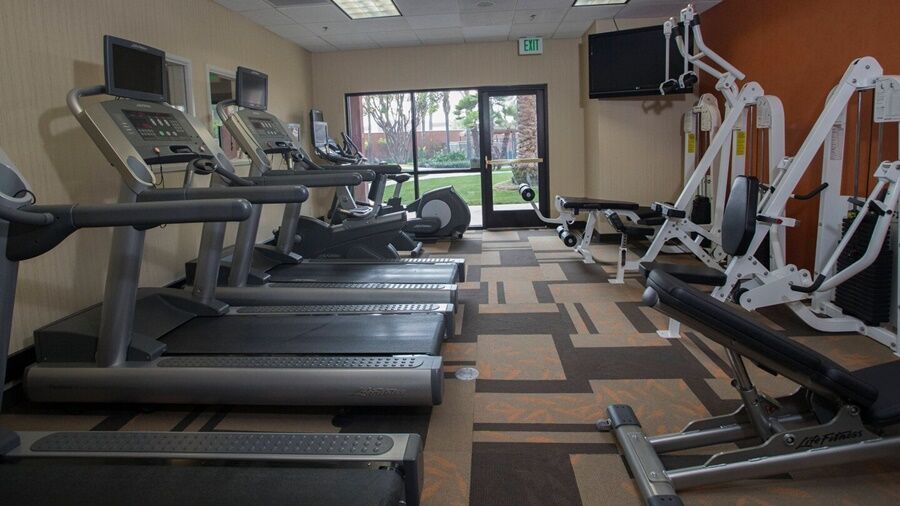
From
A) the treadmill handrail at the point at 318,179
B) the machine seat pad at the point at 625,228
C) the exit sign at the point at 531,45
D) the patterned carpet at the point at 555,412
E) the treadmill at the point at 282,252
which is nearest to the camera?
the patterned carpet at the point at 555,412

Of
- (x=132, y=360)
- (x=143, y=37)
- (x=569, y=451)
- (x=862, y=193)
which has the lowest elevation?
(x=569, y=451)

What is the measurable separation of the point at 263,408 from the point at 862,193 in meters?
3.88

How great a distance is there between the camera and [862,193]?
12.6 ft

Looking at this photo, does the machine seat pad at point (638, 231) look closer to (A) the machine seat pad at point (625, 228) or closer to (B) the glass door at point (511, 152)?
(A) the machine seat pad at point (625, 228)

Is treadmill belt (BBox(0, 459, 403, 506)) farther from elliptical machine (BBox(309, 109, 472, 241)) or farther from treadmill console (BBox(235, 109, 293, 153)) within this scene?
elliptical machine (BBox(309, 109, 472, 241))

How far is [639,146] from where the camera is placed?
6.87 meters

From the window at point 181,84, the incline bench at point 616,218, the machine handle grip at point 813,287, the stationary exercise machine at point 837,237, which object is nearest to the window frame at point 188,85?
the window at point 181,84

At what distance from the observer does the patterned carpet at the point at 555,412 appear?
206cm

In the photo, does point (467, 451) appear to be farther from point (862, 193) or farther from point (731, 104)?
point (731, 104)

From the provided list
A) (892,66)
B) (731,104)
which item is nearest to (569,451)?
(892,66)

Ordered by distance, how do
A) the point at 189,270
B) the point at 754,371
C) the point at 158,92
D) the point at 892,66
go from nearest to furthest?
the point at 754,371 → the point at 158,92 → the point at 892,66 → the point at 189,270

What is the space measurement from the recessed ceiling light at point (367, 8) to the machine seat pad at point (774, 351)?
4.62 metres

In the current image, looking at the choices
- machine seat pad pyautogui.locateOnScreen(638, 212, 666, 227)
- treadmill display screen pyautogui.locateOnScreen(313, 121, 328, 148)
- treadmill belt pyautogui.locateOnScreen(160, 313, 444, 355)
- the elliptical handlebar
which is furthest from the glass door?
treadmill belt pyautogui.locateOnScreen(160, 313, 444, 355)

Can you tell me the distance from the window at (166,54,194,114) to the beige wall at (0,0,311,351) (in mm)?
124
